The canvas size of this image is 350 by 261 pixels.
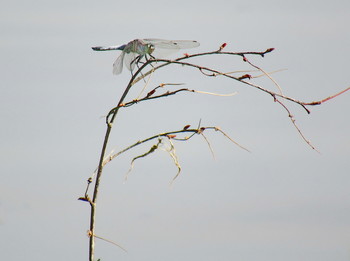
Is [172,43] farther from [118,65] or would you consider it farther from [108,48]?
[108,48]

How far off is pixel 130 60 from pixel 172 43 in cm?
46

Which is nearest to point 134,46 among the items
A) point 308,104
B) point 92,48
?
point 92,48

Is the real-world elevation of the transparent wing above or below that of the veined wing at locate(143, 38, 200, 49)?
below

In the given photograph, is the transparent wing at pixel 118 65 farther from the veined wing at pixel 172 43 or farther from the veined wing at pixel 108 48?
the veined wing at pixel 172 43

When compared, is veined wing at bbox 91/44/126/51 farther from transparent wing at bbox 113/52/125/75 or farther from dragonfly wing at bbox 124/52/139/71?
transparent wing at bbox 113/52/125/75

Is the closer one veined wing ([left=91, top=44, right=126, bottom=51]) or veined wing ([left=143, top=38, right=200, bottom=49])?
veined wing ([left=91, top=44, right=126, bottom=51])

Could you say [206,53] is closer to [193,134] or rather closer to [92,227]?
[193,134]

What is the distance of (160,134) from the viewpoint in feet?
13.0

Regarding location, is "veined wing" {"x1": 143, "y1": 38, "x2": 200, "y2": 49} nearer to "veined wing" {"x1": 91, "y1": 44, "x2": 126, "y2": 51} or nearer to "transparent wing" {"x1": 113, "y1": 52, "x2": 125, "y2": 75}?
"veined wing" {"x1": 91, "y1": 44, "x2": 126, "y2": 51}

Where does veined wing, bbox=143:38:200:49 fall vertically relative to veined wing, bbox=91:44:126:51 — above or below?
below

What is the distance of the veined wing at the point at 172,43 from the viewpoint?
16.6 feet

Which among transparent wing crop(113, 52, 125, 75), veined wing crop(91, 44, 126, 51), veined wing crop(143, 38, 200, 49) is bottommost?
transparent wing crop(113, 52, 125, 75)

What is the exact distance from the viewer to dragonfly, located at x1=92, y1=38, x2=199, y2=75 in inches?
193

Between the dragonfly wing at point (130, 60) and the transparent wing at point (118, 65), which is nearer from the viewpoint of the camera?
the dragonfly wing at point (130, 60)
